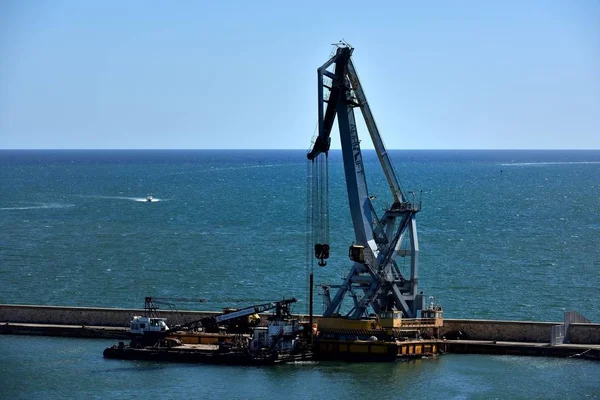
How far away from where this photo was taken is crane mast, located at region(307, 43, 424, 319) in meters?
59.4

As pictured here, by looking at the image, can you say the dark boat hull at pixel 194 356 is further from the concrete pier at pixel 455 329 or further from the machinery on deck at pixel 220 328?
the concrete pier at pixel 455 329

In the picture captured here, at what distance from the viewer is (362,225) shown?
59.9m

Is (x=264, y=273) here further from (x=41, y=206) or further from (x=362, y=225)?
(x=41, y=206)

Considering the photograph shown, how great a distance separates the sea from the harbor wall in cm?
203

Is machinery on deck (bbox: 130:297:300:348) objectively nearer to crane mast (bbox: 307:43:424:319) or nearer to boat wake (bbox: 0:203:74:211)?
crane mast (bbox: 307:43:424:319)

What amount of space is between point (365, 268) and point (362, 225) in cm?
183

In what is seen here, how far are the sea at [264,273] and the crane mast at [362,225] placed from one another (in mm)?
3504

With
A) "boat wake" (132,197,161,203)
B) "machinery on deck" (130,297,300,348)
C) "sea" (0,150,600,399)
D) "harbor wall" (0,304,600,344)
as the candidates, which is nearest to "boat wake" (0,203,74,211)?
"sea" (0,150,600,399)

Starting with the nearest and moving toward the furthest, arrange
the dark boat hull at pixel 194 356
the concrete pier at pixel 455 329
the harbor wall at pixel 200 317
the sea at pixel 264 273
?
the sea at pixel 264 273 < the dark boat hull at pixel 194 356 < the concrete pier at pixel 455 329 < the harbor wall at pixel 200 317

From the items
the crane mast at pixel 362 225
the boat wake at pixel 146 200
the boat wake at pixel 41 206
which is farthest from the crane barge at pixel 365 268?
the boat wake at pixel 146 200

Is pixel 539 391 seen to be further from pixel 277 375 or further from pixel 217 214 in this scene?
pixel 217 214

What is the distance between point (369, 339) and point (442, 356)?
9.80ft

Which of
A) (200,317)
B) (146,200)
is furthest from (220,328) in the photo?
(146,200)

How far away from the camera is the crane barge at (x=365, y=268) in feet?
190
